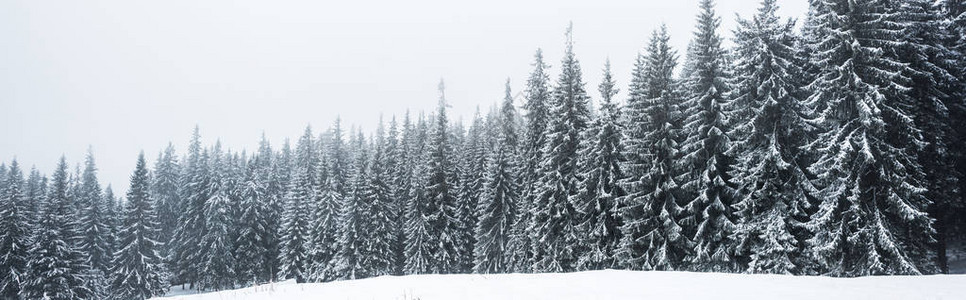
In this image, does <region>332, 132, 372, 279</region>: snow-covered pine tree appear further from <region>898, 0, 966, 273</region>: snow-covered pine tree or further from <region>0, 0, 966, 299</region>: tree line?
<region>898, 0, 966, 273</region>: snow-covered pine tree

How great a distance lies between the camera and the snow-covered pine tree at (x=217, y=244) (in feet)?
183

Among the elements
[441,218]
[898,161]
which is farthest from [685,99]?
→ [441,218]

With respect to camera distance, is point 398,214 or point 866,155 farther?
point 398,214

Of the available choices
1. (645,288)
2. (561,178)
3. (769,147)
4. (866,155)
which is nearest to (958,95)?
(866,155)

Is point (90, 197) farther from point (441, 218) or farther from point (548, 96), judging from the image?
point (548, 96)

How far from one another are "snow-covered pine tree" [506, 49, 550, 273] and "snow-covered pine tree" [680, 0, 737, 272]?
11102 millimetres

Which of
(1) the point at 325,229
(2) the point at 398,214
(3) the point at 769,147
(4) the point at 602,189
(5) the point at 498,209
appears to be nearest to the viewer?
(3) the point at 769,147

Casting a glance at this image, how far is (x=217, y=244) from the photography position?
56.8 meters

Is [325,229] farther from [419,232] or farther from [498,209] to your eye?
[498,209]

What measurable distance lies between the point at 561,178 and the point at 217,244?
4081cm

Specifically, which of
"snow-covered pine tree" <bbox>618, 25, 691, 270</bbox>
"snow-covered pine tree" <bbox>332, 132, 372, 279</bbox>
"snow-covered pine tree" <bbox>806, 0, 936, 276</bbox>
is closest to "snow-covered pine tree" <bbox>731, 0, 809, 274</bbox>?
"snow-covered pine tree" <bbox>806, 0, 936, 276</bbox>

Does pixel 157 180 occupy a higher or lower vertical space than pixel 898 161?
higher

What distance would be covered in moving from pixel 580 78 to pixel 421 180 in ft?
61.9

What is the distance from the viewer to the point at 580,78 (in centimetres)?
3484
